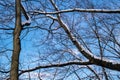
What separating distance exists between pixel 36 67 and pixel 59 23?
3404 mm

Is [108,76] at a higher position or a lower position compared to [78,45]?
lower

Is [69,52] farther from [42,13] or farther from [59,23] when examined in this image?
[42,13]

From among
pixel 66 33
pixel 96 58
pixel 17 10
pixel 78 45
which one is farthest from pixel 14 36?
pixel 66 33

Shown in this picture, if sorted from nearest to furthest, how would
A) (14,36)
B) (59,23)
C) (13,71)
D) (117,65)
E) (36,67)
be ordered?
1. (13,71)
2. (14,36)
3. (117,65)
4. (36,67)
5. (59,23)

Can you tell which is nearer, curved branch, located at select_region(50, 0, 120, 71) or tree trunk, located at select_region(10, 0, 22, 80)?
tree trunk, located at select_region(10, 0, 22, 80)

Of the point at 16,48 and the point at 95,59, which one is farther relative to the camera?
the point at 95,59

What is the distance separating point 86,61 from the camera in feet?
39.5

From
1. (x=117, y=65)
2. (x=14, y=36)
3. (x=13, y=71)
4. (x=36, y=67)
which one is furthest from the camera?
(x=36, y=67)

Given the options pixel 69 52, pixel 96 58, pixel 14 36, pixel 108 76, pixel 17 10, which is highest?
pixel 17 10

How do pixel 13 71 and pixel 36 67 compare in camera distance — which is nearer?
pixel 13 71

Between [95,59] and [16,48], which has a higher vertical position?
[16,48]

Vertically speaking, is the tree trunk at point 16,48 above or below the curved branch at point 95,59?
above

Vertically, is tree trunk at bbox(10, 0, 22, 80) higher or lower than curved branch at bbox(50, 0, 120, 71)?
higher

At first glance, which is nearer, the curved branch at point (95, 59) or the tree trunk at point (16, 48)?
the tree trunk at point (16, 48)
